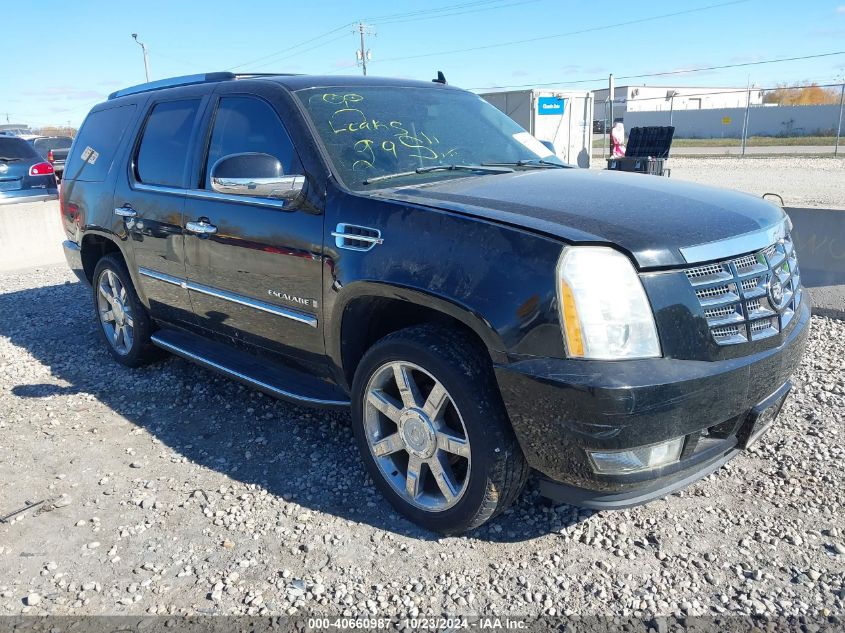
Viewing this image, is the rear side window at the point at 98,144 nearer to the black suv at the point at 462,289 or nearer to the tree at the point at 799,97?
the black suv at the point at 462,289

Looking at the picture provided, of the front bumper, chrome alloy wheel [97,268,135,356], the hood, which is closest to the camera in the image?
the front bumper

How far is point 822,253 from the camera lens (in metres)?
5.55

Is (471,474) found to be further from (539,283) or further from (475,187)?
(475,187)

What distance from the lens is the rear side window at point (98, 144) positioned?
16.0 ft

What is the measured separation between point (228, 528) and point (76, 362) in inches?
121

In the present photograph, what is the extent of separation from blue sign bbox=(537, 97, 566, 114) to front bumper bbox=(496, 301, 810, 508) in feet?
49.4

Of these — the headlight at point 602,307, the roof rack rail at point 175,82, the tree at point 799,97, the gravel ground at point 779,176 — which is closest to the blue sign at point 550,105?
the gravel ground at point 779,176

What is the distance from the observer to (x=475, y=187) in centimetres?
311

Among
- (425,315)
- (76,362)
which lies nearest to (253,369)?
(425,315)

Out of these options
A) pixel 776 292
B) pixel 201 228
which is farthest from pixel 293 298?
pixel 776 292

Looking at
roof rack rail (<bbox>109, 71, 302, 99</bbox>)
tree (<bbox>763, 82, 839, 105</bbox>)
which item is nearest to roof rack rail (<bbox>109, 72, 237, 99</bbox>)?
roof rack rail (<bbox>109, 71, 302, 99</bbox>)

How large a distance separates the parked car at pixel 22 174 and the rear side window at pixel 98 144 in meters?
6.62

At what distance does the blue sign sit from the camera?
1673 cm

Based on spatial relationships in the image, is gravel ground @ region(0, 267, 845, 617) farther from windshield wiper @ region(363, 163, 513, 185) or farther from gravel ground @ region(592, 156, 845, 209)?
gravel ground @ region(592, 156, 845, 209)
